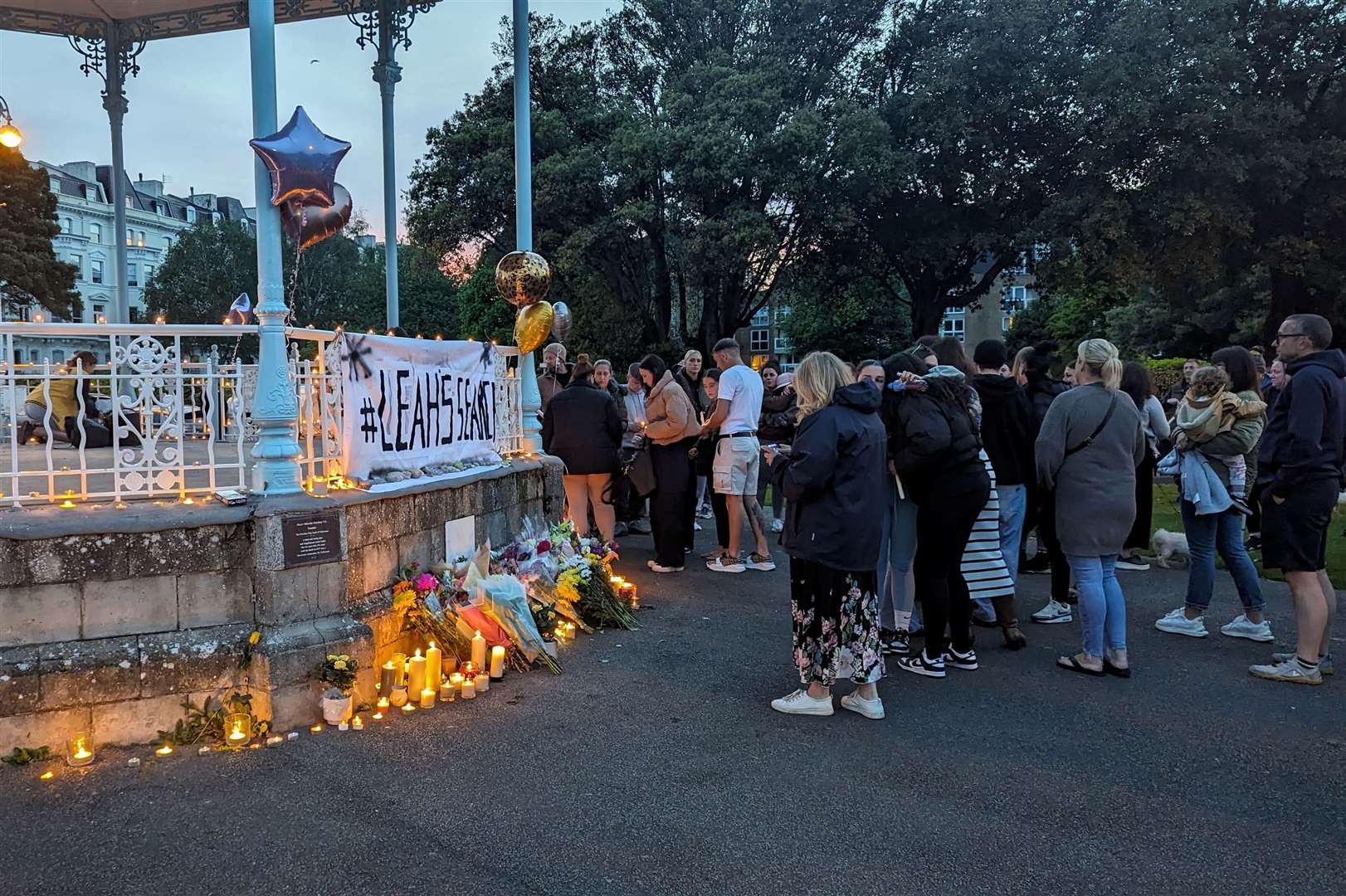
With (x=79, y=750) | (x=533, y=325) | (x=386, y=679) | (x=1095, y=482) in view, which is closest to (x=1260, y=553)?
(x=1095, y=482)

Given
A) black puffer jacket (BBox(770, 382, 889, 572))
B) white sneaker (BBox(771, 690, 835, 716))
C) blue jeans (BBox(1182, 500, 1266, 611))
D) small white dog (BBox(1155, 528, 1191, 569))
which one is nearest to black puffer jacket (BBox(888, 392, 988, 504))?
black puffer jacket (BBox(770, 382, 889, 572))

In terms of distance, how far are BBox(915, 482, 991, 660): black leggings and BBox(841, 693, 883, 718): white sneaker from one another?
2.61ft

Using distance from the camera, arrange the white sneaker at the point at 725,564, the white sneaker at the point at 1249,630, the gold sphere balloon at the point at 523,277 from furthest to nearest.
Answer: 1. the white sneaker at the point at 725,564
2. the gold sphere balloon at the point at 523,277
3. the white sneaker at the point at 1249,630

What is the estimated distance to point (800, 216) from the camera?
22.0m

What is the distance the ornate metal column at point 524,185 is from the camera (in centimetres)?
757

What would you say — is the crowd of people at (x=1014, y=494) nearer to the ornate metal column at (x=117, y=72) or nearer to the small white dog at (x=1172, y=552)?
the small white dog at (x=1172, y=552)

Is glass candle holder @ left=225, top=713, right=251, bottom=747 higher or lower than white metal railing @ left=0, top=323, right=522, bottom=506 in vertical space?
lower

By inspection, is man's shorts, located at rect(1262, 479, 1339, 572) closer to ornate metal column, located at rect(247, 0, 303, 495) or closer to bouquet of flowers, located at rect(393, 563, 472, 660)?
bouquet of flowers, located at rect(393, 563, 472, 660)

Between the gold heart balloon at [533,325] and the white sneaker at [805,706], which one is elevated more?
the gold heart balloon at [533,325]

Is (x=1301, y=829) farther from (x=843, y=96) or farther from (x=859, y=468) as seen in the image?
(x=843, y=96)

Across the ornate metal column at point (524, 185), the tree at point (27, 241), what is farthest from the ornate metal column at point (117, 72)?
the tree at point (27, 241)

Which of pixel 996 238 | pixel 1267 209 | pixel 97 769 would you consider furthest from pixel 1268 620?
pixel 1267 209

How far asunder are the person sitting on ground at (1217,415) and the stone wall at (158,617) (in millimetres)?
5424

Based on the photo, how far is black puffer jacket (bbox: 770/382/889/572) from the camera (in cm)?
423
